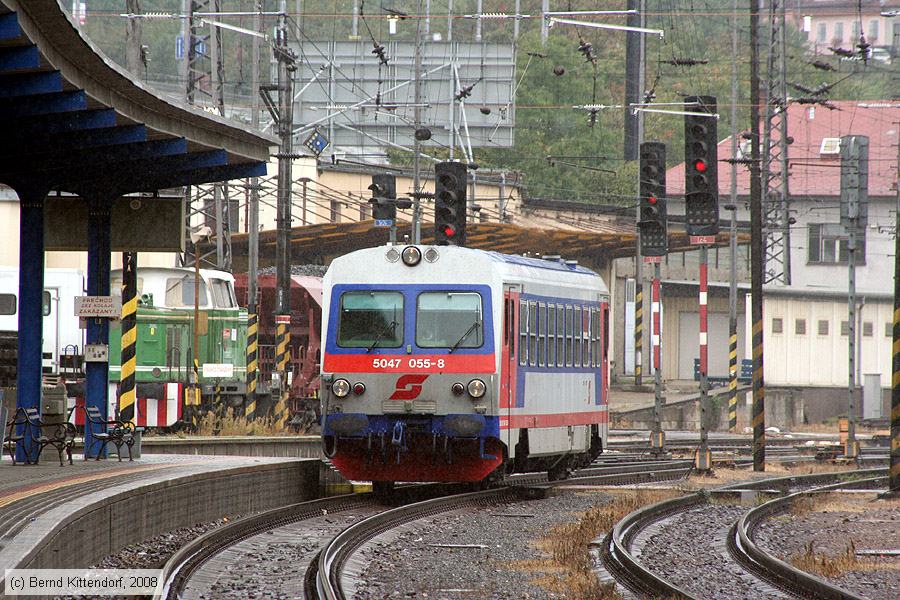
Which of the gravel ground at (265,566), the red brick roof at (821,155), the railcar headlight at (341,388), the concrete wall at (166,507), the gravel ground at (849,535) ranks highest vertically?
the red brick roof at (821,155)

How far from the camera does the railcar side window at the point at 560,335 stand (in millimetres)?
20969

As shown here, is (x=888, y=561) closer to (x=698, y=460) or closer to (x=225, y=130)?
(x=225, y=130)

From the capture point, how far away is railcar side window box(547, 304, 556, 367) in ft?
67.5

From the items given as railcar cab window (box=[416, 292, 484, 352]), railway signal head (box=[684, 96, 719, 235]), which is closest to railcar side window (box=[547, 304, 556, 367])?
railcar cab window (box=[416, 292, 484, 352])

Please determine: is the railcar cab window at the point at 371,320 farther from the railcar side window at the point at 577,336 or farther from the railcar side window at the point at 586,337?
the railcar side window at the point at 586,337

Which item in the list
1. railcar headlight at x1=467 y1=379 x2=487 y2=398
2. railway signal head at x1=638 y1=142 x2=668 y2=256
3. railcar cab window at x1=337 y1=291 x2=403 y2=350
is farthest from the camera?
railway signal head at x1=638 y1=142 x2=668 y2=256

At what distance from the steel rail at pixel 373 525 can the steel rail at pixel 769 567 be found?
3.38 metres

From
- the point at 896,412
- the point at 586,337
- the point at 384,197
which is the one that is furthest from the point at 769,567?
the point at 384,197

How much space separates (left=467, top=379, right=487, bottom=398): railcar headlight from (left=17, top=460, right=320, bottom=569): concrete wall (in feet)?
7.68

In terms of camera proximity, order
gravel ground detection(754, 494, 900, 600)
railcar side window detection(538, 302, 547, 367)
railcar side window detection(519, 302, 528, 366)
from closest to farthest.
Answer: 1. gravel ground detection(754, 494, 900, 600)
2. railcar side window detection(519, 302, 528, 366)
3. railcar side window detection(538, 302, 547, 367)

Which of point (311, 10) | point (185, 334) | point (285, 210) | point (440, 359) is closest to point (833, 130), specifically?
point (311, 10)

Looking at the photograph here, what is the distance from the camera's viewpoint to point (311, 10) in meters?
87.2

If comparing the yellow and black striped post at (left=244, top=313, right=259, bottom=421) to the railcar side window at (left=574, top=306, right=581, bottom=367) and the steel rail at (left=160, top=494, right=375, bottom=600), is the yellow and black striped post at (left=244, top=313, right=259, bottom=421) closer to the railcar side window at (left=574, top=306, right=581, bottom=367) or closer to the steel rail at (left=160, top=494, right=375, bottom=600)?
the railcar side window at (left=574, top=306, right=581, bottom=367)

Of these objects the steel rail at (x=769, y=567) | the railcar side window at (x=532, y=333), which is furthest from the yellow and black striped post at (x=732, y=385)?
the steel rail at (x=769, y=567)
